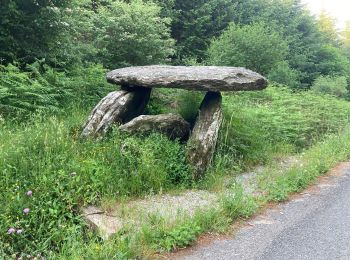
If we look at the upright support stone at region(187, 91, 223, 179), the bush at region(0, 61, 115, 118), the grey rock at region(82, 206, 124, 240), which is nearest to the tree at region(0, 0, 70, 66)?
the bush at region(0, 61, 115, 118)

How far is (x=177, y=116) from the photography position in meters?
7.30

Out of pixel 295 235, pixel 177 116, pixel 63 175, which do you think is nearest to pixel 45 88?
pixel 177 116

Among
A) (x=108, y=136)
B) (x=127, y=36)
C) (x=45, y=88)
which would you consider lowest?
(x=108, y=136)

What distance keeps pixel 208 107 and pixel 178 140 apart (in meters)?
0.98

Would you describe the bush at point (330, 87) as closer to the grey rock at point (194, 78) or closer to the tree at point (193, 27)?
the tree at point (193, 27)

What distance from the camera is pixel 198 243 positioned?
436cm

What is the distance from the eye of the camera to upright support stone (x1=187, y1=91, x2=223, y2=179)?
6430 millimetres

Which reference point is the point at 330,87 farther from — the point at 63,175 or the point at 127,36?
the point at 63,175

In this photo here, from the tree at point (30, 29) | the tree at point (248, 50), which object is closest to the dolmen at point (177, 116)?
the tree at point (30, 29)

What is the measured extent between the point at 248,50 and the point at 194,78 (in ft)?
31.3

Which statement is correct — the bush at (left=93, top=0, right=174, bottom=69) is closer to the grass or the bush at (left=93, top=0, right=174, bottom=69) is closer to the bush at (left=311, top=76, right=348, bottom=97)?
the grass

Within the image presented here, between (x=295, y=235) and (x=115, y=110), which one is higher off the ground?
(x=115, y=110)

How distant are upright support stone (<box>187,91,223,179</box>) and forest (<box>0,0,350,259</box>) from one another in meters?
0.17

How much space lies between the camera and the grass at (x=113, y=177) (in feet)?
13.8
